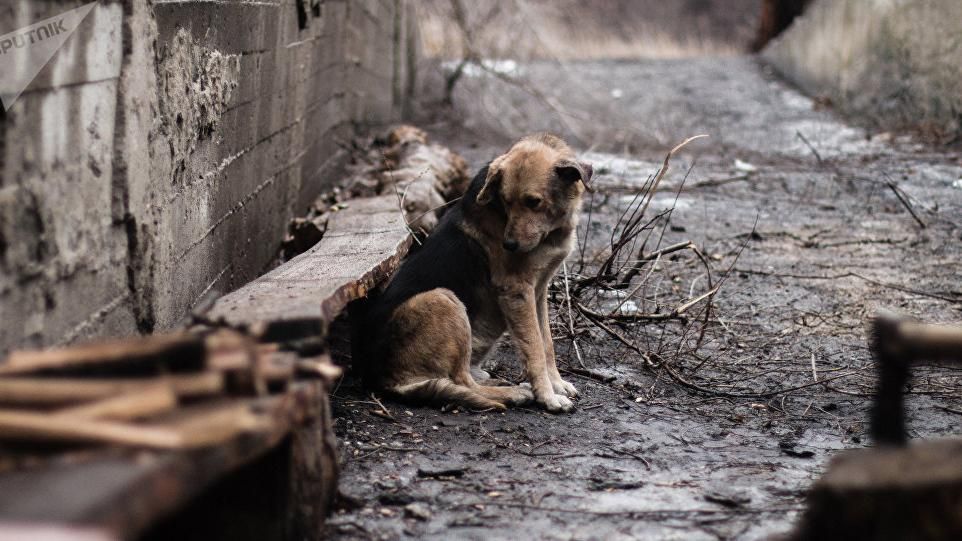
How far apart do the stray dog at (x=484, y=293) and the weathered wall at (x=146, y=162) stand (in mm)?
1066

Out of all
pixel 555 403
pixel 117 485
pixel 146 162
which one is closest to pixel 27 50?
pixel 146 162

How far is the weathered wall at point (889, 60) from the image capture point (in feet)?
38.8

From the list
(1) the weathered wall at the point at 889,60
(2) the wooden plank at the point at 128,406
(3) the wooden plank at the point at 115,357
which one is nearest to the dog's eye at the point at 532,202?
(3) the wooden plank at the point at 115,357

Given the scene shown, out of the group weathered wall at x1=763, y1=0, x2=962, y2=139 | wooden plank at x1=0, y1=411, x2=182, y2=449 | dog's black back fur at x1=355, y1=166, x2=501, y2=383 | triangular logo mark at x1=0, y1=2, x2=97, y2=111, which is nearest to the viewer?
wooden plank at x1=0, y1=411, x2=182, y2=449

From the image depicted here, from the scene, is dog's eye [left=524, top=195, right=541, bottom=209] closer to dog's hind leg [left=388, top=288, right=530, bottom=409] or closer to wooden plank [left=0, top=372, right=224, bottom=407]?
dog's hind leg [left=388, top=288, right=530, bottom=409]

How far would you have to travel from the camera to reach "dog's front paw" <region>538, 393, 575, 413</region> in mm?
5016

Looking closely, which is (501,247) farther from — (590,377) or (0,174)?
(0,174)

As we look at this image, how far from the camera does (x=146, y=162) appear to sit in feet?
13.2

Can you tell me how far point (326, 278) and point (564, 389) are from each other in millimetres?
1541

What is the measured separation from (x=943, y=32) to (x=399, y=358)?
31.8 feet

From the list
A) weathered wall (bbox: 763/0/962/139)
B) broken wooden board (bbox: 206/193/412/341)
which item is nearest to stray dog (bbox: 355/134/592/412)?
broken wooden board (bbox: 206/193/412/341)

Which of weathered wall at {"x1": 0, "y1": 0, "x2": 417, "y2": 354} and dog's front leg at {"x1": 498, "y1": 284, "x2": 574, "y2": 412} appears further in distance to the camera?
dog's front leg at {"x1": 498, "y1": 284, "x2": 574, "y2": 412}

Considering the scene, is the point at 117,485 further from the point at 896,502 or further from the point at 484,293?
the point at 484,293

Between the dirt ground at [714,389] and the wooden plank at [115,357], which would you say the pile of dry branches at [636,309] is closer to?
the dirt ground at [714,389]
